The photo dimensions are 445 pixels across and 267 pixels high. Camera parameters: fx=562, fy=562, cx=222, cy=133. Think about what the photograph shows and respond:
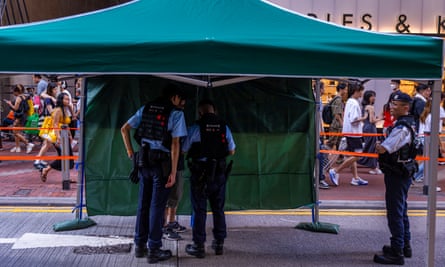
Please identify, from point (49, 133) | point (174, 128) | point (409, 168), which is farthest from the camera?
point (49, 133)

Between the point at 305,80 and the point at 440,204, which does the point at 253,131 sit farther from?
the point at 440,204

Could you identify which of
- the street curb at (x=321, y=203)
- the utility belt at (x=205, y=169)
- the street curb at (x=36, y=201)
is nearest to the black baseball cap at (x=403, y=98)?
the utility belt at (x=205, y=169)

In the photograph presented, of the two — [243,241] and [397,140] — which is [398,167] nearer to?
[397,140]

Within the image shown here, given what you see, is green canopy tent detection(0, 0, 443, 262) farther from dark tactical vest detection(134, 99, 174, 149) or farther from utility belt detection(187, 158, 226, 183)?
utility belt detection(187, 158, 226, 183)

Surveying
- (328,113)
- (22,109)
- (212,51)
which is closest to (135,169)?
(212,51)

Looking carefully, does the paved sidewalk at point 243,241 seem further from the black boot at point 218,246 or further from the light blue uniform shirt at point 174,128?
the light blue uniform shirt at point 174,128

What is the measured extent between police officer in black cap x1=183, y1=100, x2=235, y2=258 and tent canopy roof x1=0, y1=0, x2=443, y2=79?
1.00 m

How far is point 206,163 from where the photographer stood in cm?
586

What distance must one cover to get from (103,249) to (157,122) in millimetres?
1712

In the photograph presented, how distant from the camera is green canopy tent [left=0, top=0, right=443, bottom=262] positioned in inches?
195

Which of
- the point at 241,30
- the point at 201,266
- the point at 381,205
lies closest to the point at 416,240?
the point at 381,205

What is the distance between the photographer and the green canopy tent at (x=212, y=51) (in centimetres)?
495

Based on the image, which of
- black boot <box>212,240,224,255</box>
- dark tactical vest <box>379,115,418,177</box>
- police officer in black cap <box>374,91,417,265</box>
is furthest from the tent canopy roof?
black boot <box>212,240,224,255</box>

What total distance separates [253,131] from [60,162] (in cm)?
433
